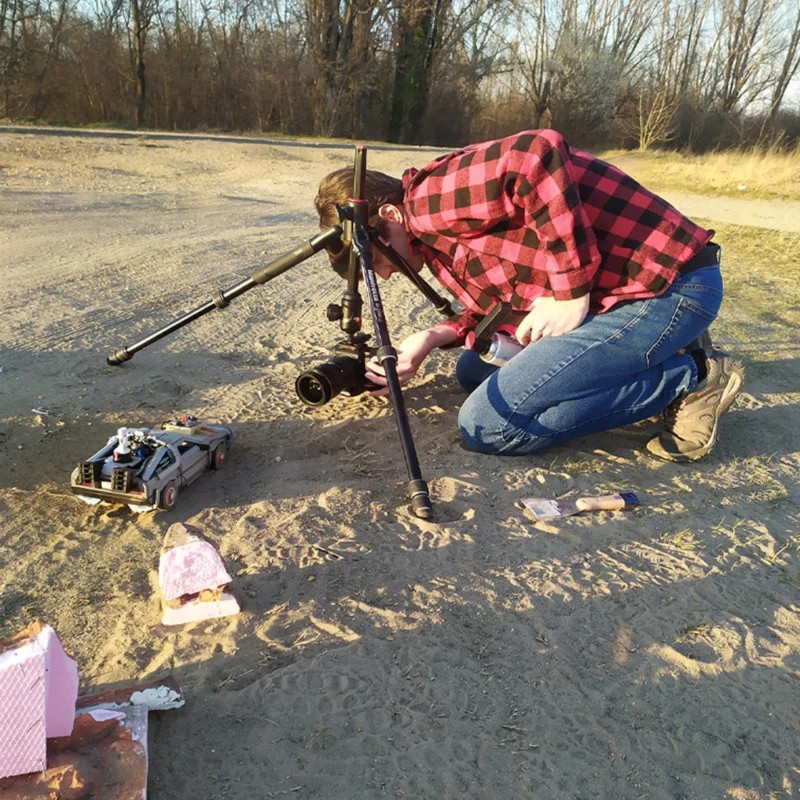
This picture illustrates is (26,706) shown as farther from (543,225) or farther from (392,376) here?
(543,225)

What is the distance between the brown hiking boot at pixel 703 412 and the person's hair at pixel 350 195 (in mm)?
1313

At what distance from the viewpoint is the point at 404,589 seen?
1872 mm

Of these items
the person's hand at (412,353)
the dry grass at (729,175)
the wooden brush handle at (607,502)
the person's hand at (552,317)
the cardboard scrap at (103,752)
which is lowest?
the cardboard scrap at (103,752)

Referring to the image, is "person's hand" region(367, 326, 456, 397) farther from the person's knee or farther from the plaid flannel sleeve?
the plaid flannel sleeve

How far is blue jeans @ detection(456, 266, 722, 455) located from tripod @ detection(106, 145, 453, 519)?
428 mm

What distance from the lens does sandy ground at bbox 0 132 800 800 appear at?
1.41 metres

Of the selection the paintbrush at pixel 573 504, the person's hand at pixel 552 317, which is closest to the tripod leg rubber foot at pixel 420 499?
the paintbrush at pixel 573 504

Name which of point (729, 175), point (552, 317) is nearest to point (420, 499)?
point (552, 317)

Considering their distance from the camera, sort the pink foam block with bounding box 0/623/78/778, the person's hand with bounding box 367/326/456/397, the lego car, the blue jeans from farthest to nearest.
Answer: the person's hand with bounding box 367/326/456/397 → the blue jeans → the lego car → the pink foam block with bounding box 0/623/78/778

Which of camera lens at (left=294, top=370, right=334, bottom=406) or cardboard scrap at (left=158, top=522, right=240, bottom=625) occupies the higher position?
camera lens at (left=294, top=370, right=334, bottom=406)

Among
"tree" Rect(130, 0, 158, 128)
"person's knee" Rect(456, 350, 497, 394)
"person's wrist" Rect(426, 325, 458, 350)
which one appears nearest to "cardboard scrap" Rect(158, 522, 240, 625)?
"person's wrist" Rect(426, 325, 458, 350)

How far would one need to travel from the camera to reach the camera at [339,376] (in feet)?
8.69

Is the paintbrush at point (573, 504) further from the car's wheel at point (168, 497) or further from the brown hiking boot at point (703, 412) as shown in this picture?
the car's wheel at point (168, 497)

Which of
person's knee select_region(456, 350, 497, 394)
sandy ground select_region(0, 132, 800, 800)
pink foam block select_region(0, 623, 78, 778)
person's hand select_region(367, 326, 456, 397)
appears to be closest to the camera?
pink foam block select_region(0, 623, 78, 778)
